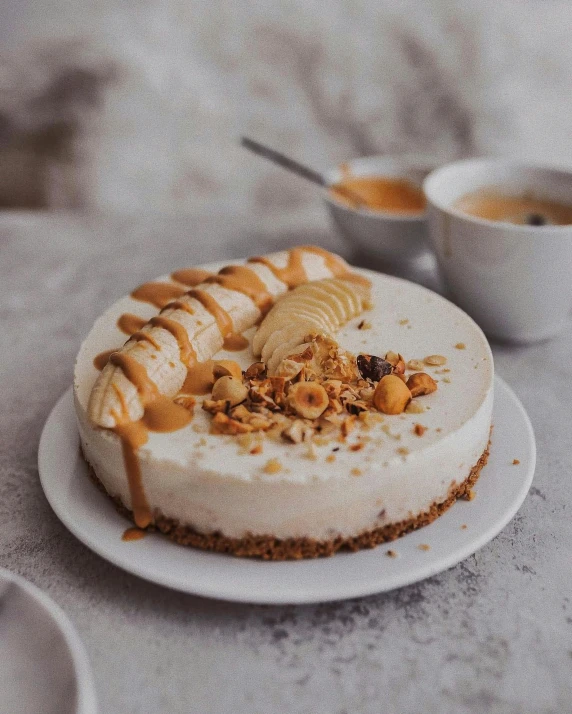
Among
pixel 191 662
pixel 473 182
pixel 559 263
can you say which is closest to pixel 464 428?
pixel 191 662

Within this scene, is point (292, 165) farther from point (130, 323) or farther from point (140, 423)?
point (140, 423)

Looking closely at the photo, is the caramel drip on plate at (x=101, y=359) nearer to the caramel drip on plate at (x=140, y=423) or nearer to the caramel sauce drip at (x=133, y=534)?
the caramel drip on plate at (x=140, y=423)

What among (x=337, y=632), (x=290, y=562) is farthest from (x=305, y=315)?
(x=337, y=632)

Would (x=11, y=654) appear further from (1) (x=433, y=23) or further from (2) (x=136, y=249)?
(1) (x=433, y=23)

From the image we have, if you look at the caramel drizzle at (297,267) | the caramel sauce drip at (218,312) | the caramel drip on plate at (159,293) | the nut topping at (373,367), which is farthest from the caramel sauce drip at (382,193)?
the nut topping at (373,367)

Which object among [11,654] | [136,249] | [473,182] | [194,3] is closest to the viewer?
[11,654]
